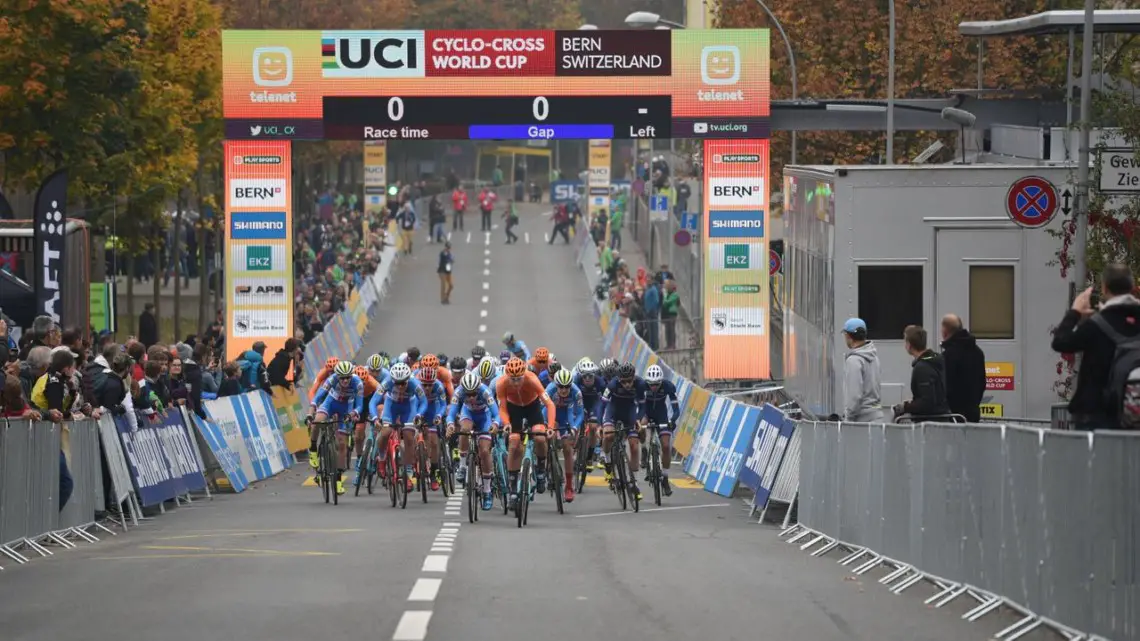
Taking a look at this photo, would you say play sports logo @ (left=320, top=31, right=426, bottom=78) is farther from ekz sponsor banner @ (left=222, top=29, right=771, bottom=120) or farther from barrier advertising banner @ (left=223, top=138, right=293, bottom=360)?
barrier advertising banner @ (left=223, top=138, right=293, bottom=360)

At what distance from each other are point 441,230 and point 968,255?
185ft

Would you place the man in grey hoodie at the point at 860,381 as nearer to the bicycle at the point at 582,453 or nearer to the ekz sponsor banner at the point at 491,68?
the bicycle at the point at 582,453

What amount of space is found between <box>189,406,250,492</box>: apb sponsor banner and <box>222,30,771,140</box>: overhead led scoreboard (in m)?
9.89

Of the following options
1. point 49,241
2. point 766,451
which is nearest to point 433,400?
point 766,451

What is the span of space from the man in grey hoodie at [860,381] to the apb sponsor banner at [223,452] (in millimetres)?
9420

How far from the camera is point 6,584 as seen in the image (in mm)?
13812

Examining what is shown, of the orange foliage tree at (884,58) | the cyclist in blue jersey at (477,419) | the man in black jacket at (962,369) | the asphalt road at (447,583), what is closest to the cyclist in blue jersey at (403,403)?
the asphalt road at (447,583)

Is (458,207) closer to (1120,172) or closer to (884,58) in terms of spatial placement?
(884,58)

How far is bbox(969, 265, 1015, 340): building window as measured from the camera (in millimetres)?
21531

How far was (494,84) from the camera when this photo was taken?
35.1 m

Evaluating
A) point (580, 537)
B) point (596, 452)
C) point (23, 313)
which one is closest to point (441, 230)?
point (23, 313)

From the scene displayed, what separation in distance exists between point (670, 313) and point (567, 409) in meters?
25.2

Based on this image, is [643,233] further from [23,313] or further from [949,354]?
[949,354]

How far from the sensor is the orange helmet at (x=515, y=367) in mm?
19891
